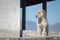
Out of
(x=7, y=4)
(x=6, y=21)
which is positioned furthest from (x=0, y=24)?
(x=7, y=4)

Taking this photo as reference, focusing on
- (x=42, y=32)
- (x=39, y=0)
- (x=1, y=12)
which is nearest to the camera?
(x=42, y=32)

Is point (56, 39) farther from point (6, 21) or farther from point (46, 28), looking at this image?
point (6, 21)

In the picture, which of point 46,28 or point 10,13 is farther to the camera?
point 10,13

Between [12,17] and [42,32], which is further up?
[12,17]

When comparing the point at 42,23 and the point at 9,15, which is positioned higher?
the point at 9,15

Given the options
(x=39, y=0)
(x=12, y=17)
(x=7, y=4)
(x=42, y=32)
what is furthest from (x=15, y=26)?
(x=39, y=0)

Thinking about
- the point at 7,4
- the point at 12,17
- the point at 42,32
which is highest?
the point at 7,4

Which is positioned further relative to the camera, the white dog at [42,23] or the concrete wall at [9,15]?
the concrete wall at [9,15]

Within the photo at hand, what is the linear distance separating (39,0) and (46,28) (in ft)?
21.9

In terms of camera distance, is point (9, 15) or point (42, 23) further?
point (9, 15)

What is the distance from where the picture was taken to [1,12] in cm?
563

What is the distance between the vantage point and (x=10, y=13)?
585cm

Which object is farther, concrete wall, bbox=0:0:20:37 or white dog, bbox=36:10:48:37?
concrete wall, bbox=0:0:20:37

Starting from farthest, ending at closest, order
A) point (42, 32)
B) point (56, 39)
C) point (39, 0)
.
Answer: point (39, 0) < point (42, 32) < point (56, 39)
